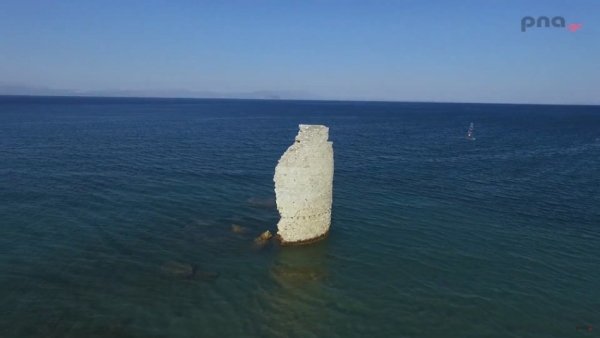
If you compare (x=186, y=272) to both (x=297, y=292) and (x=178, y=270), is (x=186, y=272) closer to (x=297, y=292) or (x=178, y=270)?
(x=178, y=270)

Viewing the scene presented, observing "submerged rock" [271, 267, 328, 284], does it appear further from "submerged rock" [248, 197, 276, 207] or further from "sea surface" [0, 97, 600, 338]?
"submerged rock" [248, 197, 276, 207]

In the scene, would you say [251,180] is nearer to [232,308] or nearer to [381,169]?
[381,169]

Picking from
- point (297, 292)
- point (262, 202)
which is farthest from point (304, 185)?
point (262, 202)

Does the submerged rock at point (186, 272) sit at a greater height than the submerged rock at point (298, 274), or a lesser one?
greater

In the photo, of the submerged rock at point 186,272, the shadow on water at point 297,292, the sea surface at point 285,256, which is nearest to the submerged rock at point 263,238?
the sea surface at point 285,256

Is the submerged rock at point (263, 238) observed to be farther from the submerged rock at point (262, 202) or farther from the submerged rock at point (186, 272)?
the submerged rock at point (262, 202)

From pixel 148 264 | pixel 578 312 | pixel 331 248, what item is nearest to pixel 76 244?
pixel 148 264

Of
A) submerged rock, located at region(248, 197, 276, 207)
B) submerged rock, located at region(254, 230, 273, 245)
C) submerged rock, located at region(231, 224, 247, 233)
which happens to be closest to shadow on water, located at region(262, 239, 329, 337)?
submerged rock, located at region(254, 230, 273, 245)
